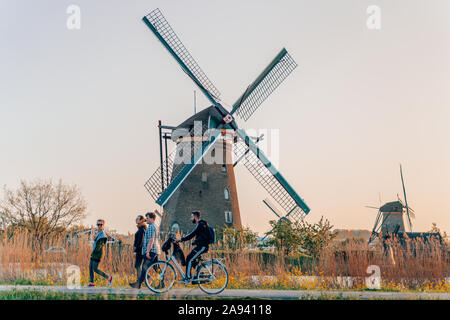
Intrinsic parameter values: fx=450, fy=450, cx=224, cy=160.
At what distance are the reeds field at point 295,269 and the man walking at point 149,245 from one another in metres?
1.65

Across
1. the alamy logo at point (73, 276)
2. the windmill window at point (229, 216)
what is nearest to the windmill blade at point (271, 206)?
the windmill window at point (229, 216)

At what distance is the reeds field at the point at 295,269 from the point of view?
35.9 ft

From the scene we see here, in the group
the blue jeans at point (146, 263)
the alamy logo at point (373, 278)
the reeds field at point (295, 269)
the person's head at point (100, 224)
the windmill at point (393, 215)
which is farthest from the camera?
the windmill at point (393, 215)

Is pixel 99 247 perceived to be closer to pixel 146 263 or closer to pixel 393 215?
pixel 146 263

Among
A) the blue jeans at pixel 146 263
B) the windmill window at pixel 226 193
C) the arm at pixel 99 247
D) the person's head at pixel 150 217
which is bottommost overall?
the blue jeans at pixel 146 263

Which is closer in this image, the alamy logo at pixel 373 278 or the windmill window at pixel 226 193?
the alamy logo at pixel 373 278

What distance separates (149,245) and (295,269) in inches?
163

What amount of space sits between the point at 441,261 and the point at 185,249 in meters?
6.89

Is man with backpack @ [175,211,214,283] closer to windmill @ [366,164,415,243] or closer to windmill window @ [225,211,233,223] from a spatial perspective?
windmill window @ [225,211,233,223]

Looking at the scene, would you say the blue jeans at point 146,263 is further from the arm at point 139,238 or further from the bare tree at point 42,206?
the bare tree at point 42,206

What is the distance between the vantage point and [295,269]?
11602mm

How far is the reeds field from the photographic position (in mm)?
10953

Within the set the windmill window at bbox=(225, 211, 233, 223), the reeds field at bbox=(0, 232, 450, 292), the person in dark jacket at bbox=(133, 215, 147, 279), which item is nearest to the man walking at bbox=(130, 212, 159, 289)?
the person in dark jacket at bbox=(133, 215, 147, 279)

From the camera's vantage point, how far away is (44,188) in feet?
93.1
